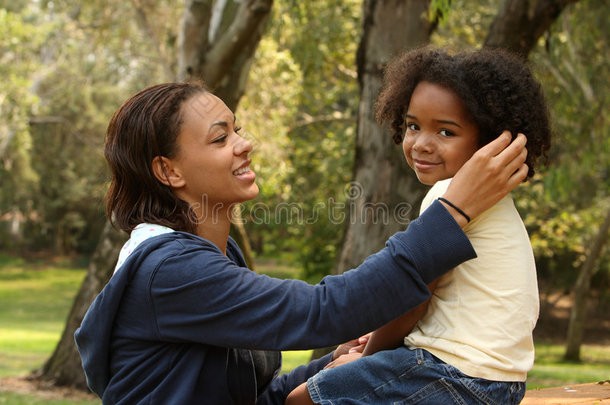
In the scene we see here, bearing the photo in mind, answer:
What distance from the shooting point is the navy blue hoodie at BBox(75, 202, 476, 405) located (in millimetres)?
1708

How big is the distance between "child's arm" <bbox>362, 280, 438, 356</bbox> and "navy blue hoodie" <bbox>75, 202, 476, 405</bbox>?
0.17 meters

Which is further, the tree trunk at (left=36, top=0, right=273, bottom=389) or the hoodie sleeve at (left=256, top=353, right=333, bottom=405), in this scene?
the tree trunk at (left=36, top=0, right=273, bottom=389)

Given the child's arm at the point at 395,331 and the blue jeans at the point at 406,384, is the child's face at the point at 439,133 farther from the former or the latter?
the blue jeans at the point at 406,384

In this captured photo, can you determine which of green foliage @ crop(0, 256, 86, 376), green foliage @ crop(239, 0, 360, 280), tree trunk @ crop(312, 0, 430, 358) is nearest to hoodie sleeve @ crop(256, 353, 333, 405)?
tree trunk @ crop(312, 0, 430, 358)

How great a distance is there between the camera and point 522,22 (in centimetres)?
583

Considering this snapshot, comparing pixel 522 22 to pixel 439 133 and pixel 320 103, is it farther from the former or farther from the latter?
pixel 320 103

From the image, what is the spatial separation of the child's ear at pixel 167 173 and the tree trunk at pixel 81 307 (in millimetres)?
6147

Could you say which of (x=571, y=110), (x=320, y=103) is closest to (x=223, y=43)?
(x=571, y=110)

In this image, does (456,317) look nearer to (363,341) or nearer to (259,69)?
(363,341)

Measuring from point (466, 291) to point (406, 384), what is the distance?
297mm

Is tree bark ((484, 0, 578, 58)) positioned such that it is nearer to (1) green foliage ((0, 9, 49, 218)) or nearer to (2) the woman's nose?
(2) the woman's nose

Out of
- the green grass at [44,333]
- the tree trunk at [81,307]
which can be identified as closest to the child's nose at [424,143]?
the green grass at [44,333]

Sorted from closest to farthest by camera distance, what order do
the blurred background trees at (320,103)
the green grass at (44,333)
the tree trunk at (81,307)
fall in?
the tree trunk at (81,307) < the green grass at (44,333) < the blurred background trees at (320,103)

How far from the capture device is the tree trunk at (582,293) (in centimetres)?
1547
